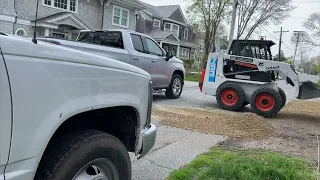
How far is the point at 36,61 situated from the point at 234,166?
3.01 meters

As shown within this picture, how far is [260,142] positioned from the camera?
6.15m

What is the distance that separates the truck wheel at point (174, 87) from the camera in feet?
37.4

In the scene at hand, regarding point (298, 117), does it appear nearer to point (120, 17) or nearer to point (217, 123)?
point (217, 123)

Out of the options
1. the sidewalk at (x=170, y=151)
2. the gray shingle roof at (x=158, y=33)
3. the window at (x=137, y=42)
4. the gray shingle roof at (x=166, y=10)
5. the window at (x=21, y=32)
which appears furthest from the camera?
the gray shingle roof at (x=166, y=10)

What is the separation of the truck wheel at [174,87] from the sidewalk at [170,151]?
4.55m

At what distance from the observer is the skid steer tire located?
388 inches

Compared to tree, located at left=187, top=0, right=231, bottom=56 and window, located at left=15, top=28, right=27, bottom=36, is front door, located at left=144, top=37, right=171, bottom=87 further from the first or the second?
tree, located at left=187, top=0, right=231, bottom=56

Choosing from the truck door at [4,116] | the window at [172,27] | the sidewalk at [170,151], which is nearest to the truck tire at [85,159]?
the truck door at [4,116]

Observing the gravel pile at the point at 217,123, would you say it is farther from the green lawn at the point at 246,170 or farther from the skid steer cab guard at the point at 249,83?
the green lawn at the point at 246,170

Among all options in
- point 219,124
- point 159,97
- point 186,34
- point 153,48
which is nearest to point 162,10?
point 186,34

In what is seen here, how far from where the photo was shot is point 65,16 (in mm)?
20906

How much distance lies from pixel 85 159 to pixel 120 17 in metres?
23.9

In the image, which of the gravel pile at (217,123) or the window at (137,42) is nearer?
the gravel pile at (217,123)

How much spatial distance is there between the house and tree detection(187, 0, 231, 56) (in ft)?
8.94
